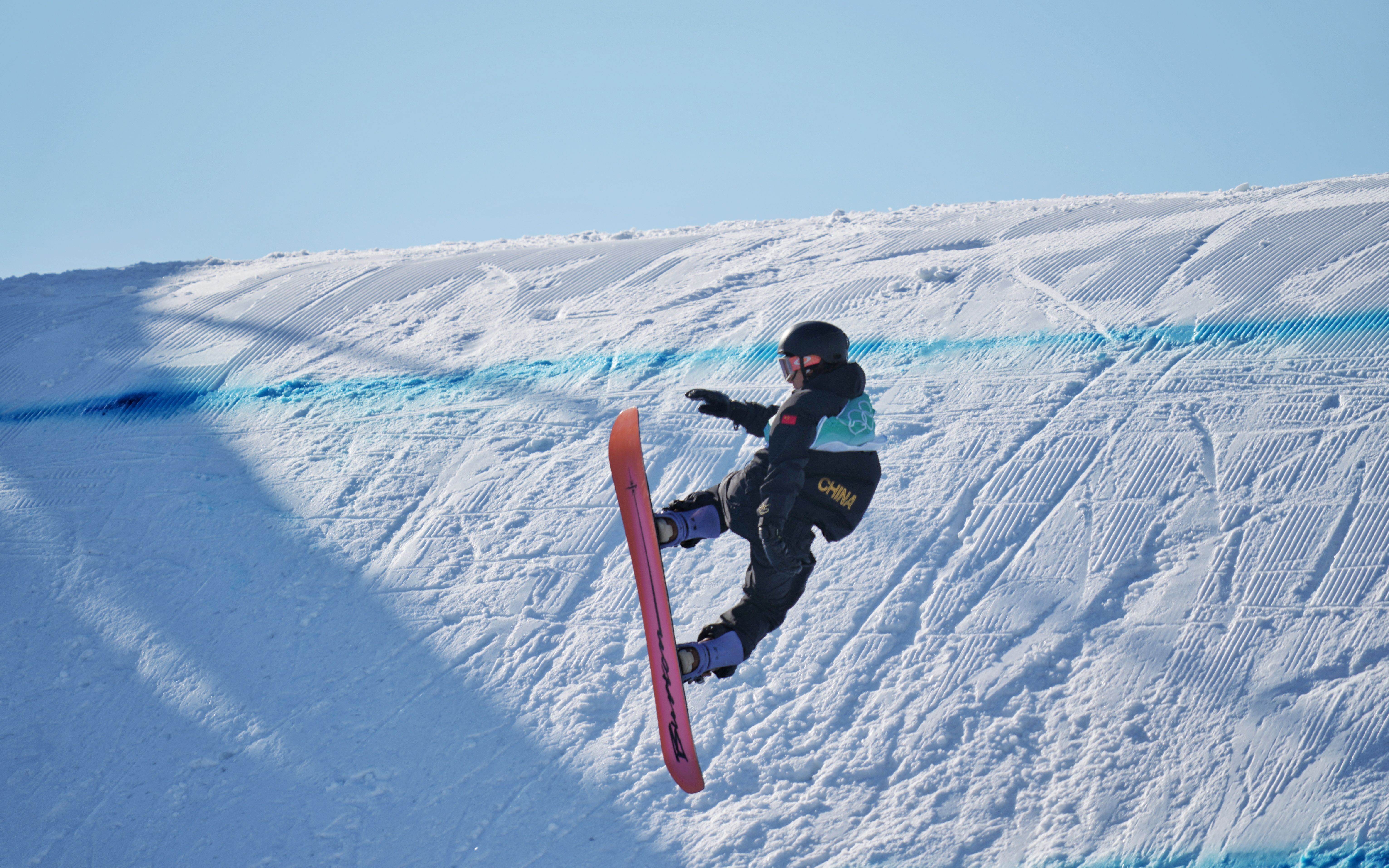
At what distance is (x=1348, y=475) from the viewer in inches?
188

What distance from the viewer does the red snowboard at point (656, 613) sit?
3242 mm

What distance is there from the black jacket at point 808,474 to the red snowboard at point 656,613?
30cm

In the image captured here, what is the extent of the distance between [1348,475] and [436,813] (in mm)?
4538

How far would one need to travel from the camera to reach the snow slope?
3.72 m

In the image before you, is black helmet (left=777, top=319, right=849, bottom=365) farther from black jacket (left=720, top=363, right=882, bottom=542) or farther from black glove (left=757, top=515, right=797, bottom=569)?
black glove (left=757, top=515, right=797, bottom=569)

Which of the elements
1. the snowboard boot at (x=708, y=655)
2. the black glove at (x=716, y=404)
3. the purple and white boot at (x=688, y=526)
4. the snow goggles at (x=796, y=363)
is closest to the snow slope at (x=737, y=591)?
the snowboard boot at (x=708, y=655)

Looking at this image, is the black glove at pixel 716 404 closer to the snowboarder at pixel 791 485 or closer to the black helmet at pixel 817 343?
the snowboarder at pixel 791 485

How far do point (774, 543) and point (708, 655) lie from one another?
1.83ft

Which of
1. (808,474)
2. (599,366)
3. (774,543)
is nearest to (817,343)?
(808,474)

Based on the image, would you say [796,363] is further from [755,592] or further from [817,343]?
[755,592]

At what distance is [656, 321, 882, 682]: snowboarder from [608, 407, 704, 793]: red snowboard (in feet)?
0.26

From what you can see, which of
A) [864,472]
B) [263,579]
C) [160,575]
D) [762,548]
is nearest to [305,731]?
[263,579]

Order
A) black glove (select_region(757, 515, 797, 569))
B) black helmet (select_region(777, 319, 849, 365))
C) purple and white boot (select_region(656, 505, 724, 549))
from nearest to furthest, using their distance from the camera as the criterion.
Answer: black glove (select_region(757, 515, 797, 569)) → black helmet (select_region(777, 319, 849, 365)) → purple and white boot (select_region(656, 505, 724, 549))

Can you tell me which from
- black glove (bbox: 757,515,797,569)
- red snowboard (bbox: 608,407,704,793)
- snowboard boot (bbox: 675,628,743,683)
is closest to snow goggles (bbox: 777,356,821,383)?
black glove (bbox: 757,515,797,569)
